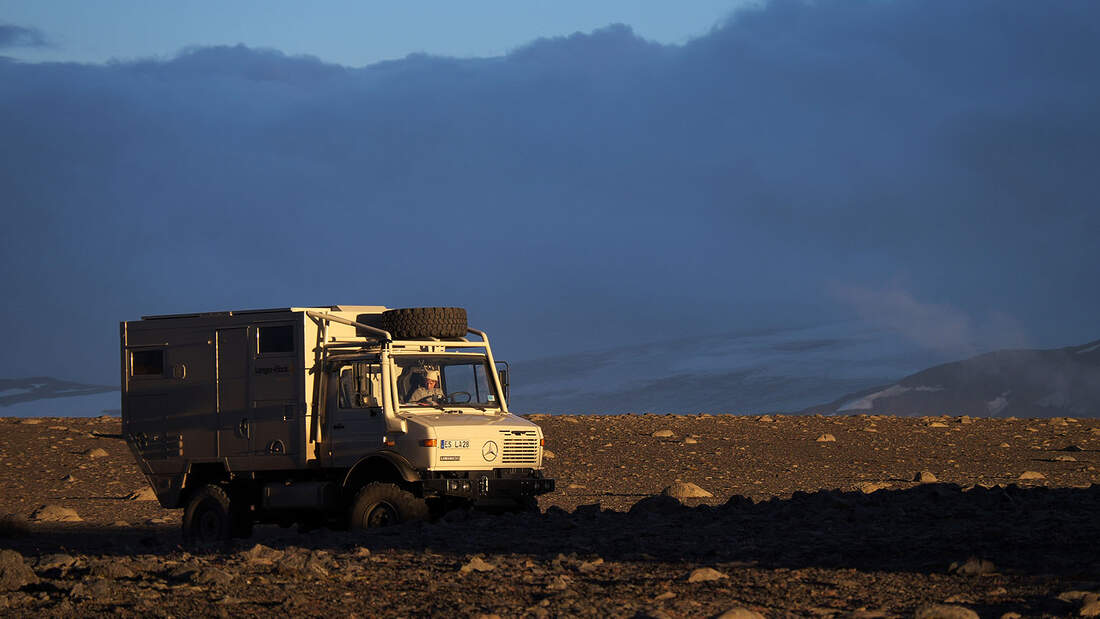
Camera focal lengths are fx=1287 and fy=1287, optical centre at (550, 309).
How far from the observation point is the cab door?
64.3ft

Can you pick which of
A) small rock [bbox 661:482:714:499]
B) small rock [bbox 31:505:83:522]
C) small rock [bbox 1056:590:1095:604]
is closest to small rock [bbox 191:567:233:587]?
small rock [bbox 1056:590:1095:604]

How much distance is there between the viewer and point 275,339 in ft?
68.2

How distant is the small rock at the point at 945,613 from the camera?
1210 cm

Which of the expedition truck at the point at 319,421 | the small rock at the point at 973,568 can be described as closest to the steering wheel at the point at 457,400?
the expedition truck at the point at 319,421

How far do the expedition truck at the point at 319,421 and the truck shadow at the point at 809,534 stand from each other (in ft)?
2.12

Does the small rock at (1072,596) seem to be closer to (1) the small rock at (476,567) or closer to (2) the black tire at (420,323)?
(1) the small rock at (476,567)

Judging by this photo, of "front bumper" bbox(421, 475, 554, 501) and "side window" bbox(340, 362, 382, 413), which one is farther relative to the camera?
"side window" bbox(340, 362, 382, 413)

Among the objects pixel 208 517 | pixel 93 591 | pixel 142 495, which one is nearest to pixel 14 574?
pixel 93 591

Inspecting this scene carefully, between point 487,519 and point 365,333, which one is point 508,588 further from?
point 365,333

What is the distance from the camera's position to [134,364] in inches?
893

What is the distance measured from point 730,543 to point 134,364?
451 inches

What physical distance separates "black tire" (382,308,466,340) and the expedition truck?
0.07ft

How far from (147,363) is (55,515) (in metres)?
6.74

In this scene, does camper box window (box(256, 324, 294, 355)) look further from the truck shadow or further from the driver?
the truck shadow
